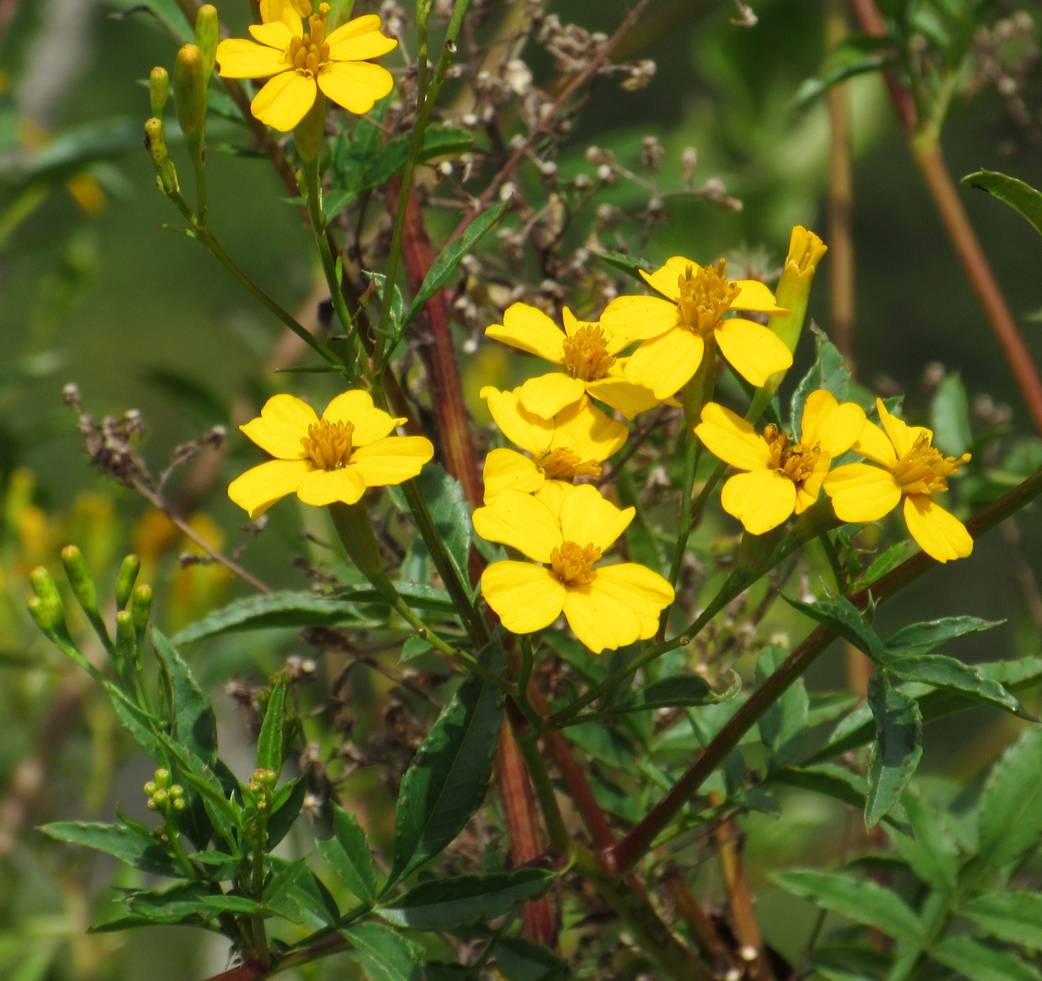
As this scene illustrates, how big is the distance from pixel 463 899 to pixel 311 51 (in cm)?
35

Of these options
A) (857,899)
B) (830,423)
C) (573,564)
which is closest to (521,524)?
(573,564)

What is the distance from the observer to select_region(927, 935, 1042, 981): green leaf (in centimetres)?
66

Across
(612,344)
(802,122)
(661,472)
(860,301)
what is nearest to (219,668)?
(661,472)

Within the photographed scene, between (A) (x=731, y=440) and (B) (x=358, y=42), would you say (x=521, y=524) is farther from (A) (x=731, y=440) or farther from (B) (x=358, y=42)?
(B) (x=358, y=42)

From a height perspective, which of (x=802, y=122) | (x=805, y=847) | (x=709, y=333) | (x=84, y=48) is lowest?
(x=805, y=847)

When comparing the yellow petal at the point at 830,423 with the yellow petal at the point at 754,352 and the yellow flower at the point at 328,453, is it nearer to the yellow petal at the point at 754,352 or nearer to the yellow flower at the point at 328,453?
the yellow petal at the point at 754,352

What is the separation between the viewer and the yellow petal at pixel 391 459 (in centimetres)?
Result: 50

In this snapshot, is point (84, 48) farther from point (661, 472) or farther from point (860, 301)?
point (860, 301)

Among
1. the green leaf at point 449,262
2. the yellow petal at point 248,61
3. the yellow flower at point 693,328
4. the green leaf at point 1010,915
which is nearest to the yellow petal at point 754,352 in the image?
the yellow flower at point 693,328

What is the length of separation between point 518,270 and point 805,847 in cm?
62

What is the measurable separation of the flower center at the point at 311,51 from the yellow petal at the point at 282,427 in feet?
0.43

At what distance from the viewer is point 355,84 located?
1.73 feet

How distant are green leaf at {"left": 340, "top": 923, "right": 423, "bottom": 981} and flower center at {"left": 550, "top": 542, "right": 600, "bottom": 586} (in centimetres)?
16

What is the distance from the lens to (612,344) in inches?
21.9
